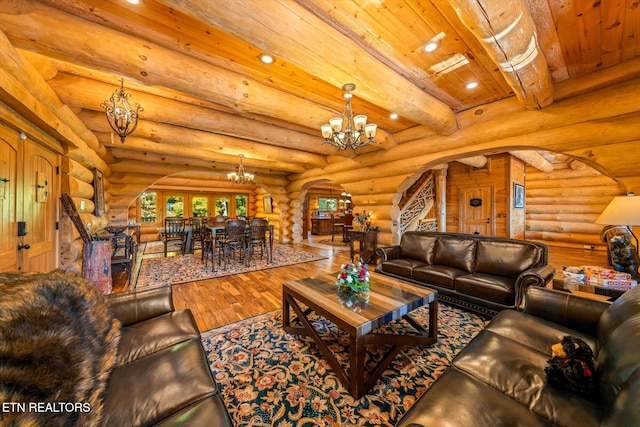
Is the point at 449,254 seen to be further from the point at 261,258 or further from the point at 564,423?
the point at 261,258

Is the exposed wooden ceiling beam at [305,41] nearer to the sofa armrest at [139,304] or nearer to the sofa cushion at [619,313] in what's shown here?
the sofa armrest at [139,304]

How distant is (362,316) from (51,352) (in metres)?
1.63

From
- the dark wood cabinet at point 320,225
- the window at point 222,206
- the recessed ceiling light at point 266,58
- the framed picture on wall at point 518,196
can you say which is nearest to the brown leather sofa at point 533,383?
the recessed ceiling light at point 266,58

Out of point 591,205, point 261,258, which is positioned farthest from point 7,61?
point 591,205

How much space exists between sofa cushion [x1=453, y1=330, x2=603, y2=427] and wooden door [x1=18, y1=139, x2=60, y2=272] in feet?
13.8

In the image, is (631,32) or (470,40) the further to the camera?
(470,40)

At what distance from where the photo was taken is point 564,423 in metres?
0.96

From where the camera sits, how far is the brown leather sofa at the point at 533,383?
922 millimetres

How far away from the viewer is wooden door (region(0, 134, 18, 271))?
2158mm

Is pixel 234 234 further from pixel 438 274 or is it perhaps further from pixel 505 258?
pixel 505 258

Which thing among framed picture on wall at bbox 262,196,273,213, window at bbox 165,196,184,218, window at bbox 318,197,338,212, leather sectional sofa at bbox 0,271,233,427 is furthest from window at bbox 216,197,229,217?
leather sectional sofa at bbox 0,271,233,427

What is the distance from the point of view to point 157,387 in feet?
3.56

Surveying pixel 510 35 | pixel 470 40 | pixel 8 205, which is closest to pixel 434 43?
pixel 470 40

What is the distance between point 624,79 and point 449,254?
2.71 meters
